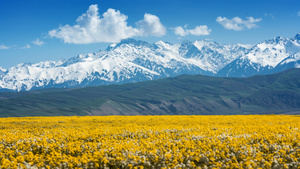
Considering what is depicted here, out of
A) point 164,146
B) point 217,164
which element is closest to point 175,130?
point 164,146

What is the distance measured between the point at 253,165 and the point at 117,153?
8.26m

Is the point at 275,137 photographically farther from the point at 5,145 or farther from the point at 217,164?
the point at 5,145

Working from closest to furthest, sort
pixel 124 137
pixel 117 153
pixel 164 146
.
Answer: pixel 117 153 < pixel 164 146 < pixel 124 137

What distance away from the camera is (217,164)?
16.6 m

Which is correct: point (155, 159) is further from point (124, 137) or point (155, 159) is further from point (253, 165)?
point (124, 137)

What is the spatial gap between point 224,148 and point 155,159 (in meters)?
5.21

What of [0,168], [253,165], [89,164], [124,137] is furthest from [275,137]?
[0,168]

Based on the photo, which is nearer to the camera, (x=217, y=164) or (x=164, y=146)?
(x=217, y=164)

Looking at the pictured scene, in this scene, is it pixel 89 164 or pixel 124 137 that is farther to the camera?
pixel 124 137

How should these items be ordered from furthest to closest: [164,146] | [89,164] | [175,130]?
1. [175,130]
2. [164,146]
3. [89,164]

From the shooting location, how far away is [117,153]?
19.3 metres

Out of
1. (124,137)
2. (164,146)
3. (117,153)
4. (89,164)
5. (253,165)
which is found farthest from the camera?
(124,137)

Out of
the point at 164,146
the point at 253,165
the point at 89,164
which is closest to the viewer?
the point at 253,165

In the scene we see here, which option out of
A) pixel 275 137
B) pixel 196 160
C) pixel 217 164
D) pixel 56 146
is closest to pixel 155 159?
pixel 196 160
